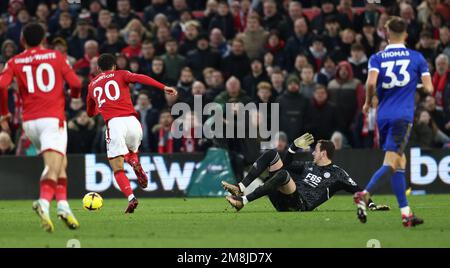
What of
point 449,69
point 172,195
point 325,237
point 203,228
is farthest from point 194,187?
point 325,237

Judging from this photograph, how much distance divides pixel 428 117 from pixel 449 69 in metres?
1.43

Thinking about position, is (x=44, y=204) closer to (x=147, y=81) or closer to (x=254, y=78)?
(x=147, y=81)

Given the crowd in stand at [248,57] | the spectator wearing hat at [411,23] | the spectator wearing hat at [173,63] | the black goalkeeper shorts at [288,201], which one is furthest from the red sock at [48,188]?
the spectator wearing hat at [411,23]

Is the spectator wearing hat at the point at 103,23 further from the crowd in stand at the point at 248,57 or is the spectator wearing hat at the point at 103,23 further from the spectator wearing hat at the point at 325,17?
the spectator wearing hat at the point at 325,17

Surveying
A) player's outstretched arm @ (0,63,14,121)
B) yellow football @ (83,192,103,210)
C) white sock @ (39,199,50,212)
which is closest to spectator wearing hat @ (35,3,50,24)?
yellow football @ (83,192,103,210)

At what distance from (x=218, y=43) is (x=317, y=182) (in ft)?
31.1

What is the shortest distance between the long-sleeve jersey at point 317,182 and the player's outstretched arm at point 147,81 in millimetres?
2017

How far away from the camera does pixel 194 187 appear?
71.4 feet

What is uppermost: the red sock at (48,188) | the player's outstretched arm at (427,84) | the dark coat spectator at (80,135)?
the player's outstretched arm at (427,84)

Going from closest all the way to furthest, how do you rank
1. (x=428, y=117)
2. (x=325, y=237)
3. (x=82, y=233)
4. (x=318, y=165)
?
(x=325, y=237) → (x=82, y=233) → (x=318, y=165) → (x=428, y=117)

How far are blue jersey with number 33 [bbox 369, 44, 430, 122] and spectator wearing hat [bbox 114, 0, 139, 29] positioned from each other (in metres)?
13.3

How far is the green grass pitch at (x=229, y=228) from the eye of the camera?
1100 centimetres

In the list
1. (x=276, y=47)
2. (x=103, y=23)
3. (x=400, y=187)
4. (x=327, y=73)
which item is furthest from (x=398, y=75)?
(x=103, y=23)

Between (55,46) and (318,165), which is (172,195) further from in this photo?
(318,165)
